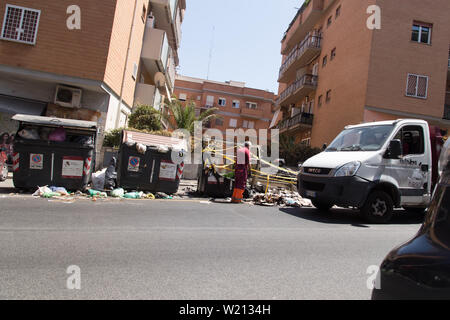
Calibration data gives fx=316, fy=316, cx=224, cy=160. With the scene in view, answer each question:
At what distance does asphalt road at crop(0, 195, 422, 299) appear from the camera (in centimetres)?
301

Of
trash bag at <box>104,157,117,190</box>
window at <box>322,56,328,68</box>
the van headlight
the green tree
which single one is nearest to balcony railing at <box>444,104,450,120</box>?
window at <box>322,56,328,68</box>

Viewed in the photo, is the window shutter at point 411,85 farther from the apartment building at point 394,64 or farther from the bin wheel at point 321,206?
the bin wheel at point 321,206

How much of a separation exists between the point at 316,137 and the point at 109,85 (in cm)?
1662

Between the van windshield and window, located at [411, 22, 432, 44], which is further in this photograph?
window, located at [411, 22, 432, 44]

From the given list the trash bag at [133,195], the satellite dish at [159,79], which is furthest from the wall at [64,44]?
the satellite dish at [159,79]

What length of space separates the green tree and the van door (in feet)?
39.5

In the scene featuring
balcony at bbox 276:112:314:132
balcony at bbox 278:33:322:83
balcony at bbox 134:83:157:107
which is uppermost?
balcony at bbox 278:33:322:83

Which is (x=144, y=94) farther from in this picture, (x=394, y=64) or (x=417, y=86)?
(x=417, y=86)

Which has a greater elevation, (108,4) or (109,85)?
(108,4)

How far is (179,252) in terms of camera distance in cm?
418

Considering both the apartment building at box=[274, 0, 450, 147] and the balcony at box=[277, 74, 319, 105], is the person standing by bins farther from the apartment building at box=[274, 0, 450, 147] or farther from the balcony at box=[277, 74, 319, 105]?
the balcony at box=[277, 74, 319, 105]

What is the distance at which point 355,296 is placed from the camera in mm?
3049
